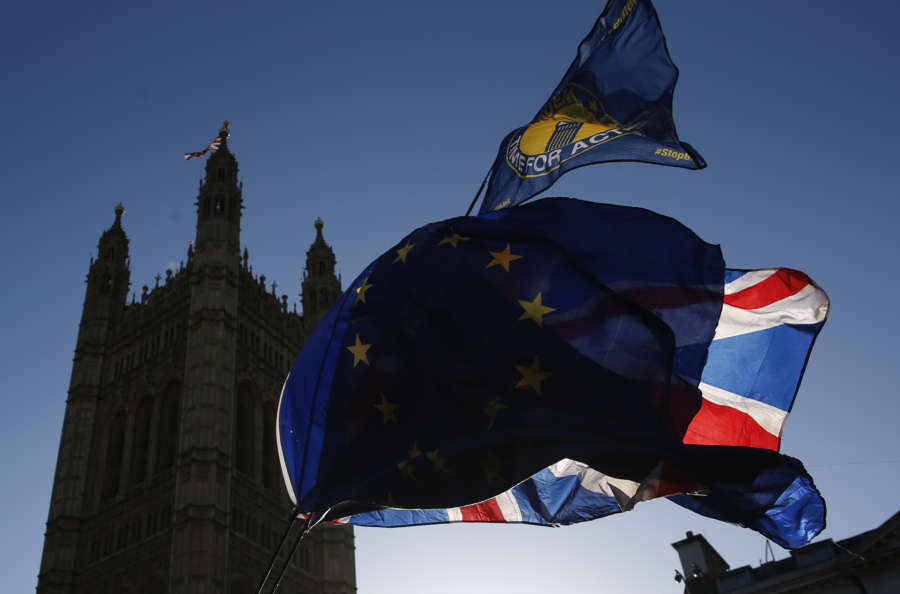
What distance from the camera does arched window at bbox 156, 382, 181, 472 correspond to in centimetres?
4259

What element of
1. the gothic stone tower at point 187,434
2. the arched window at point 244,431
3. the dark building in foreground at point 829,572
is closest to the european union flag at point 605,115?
the dark building in foreground at point 829,572

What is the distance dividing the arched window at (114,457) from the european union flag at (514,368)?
124 ft

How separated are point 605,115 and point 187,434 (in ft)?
112

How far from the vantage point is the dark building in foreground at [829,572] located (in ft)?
72.1

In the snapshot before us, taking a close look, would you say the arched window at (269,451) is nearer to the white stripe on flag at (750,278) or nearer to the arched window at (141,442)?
the arched window at (141,442)

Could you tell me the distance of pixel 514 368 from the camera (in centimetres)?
982

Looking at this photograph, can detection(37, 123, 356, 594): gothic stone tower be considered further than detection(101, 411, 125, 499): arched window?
No

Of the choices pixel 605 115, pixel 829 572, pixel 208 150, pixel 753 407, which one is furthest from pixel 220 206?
pixel 753 407

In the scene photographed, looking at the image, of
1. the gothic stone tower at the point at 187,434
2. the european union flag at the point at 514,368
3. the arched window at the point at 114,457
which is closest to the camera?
the european union flag at the point at 514,368

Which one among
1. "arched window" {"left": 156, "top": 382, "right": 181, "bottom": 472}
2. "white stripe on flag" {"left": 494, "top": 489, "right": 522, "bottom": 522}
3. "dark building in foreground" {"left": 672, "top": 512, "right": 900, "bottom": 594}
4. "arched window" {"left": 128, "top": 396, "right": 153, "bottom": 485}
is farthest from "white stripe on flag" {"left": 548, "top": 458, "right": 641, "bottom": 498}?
"arched window" {"left": 128, "top": 396, "right": 153, "bottom": 485}

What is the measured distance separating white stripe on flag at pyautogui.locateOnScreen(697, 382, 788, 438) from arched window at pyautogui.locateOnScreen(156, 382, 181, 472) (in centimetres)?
3634

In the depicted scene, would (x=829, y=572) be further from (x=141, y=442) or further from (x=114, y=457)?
(x=114, y=457)

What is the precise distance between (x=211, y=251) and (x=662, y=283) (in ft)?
139

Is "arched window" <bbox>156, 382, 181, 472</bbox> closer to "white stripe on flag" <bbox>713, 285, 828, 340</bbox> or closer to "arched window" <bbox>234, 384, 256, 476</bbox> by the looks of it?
"arched window" <bbox>234, 384, 256, 476</bbox>
